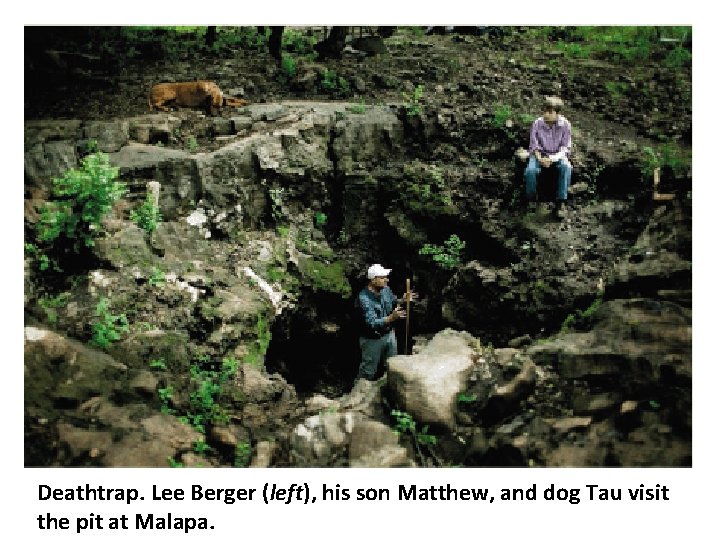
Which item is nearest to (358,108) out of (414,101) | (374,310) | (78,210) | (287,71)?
(414,101)

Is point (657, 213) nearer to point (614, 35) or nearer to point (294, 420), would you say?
point (294, 420)

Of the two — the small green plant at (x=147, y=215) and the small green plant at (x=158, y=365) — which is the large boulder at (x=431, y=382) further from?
the small green plant at (x=147, y=215)

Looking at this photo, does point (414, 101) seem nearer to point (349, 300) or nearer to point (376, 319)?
point (349, 300)

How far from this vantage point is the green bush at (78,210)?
6.10 meters

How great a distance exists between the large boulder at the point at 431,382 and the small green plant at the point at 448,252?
2.61 metres

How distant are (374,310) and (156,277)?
272cm

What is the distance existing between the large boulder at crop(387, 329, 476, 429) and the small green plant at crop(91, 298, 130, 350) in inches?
113

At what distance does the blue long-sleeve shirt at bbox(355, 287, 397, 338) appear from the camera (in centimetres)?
745

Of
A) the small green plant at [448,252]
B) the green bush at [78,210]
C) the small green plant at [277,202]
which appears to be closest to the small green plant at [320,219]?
the small green plant at [277,202]

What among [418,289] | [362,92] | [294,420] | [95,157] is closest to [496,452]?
[294,420]

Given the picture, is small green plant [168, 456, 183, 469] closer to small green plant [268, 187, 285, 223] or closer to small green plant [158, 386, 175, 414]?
small green plant [158, 386, 175, 414]

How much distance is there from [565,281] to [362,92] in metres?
5.08

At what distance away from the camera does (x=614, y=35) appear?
12758mm

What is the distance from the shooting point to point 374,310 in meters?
7.57
